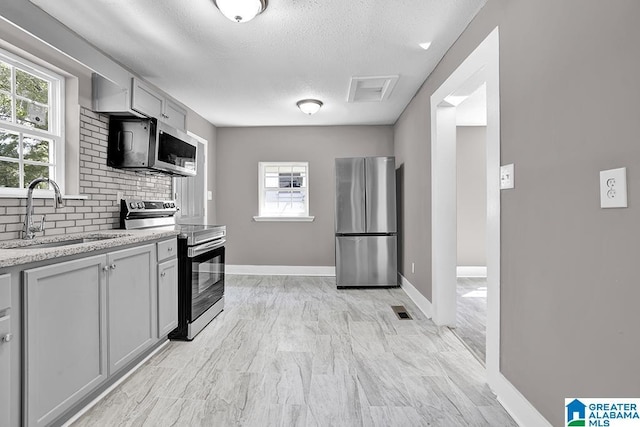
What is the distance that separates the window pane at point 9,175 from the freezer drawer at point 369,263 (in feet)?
11.4

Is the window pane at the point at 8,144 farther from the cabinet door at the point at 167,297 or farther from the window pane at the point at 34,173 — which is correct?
the cabinet door at the point at 167,297

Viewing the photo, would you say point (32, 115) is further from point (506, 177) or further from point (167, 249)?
point (506, 177)

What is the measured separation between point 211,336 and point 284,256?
8.82 feet

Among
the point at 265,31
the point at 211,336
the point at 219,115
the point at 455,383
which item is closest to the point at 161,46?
the point at 265,31

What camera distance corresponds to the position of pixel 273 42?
2.69 m

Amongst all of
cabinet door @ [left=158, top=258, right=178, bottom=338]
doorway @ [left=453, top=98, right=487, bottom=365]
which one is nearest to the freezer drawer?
doorway @ [left=453, top=98, right=487, bottom=365]

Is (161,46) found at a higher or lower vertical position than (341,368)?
higher

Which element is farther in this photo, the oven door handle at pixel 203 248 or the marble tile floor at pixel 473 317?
the oven door handle at pixel 203 248

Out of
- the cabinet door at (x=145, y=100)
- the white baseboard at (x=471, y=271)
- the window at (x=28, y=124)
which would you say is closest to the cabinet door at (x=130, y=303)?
the window at (x=28, y=124)

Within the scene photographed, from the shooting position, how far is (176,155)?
343 centimetres

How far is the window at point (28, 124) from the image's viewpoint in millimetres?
2137

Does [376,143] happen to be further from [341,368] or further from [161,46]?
[341,368]

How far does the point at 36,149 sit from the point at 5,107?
312mm

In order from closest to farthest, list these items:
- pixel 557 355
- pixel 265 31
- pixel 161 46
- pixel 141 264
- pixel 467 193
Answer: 1. pixel 557 355
2. pixel 141 264
3. pixel 265 31
4. pixel 161 46
5. pixel 467 193
